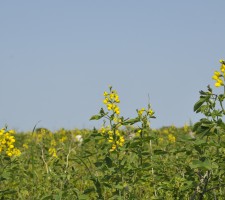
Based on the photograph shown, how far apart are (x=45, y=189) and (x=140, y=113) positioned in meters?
2.77

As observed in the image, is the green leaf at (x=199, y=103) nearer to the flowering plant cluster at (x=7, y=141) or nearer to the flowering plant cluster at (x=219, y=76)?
the flowering plant cluster at (x=219, y=76)

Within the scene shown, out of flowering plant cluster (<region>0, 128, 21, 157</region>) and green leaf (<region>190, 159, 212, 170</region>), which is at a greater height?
flowering plant cluster (<region>0, 128, 21, 157</region>)

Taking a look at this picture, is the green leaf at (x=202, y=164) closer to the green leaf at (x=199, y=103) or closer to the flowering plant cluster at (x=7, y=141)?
the green leaf at (x=199, y=103)

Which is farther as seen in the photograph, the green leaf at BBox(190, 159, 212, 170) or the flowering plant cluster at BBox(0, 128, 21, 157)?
the flowering plant cluster at BBox(0, 128, 21, 157)

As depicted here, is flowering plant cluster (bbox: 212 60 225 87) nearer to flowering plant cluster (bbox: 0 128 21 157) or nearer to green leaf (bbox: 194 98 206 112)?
green leaf (bbox: 194 98 206 112)

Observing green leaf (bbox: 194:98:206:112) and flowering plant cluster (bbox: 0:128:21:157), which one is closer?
green leaf (bbox: 194:98:206:112)

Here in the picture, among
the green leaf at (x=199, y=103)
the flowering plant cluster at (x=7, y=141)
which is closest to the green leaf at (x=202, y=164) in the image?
the green leaf at (x=199, y=103)

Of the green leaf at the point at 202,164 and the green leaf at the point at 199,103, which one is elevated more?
the green leaf at the point at 199,103

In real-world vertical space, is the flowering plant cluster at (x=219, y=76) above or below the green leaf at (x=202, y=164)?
above

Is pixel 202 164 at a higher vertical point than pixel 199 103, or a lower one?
lower

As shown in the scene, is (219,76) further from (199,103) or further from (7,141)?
(7,141)

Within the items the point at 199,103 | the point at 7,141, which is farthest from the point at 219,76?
the point at 7,141

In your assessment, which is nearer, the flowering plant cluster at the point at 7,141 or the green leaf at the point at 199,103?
the green leaf at the point at 199,103

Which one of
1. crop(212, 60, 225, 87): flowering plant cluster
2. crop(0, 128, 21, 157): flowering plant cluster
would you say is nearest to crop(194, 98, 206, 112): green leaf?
crop(212, 60, 225, 87): flowering plant cluster
